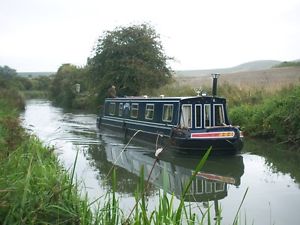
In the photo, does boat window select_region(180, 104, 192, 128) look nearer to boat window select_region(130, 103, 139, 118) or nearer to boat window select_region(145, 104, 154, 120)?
boat window select_region(145, 104, 154, 120)

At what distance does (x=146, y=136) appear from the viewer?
41.6 feet

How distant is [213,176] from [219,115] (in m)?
3.14

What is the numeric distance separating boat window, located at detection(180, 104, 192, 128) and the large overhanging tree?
36.5 feet

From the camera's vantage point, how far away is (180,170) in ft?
30.1

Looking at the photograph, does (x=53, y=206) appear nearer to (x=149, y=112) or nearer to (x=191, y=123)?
(x=191, y=123)

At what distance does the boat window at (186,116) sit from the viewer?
432 inches

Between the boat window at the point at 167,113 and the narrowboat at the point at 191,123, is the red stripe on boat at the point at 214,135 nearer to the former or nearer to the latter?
the narrowboat at the point at 191,123

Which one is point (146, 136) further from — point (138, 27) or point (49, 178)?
point (138, 27)

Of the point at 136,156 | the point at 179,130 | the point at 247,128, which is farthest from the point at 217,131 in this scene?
the point at 247,128

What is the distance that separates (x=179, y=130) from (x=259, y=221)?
5.04m

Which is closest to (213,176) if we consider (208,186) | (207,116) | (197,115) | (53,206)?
(208,186)

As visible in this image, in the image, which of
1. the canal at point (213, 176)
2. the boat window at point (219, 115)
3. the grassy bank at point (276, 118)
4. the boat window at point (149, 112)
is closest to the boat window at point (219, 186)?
the canal at point (213, 176)

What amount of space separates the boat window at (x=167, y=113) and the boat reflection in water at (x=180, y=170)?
96 centimetres

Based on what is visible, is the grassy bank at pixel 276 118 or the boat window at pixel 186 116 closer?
the boat window at pixel 186 116
